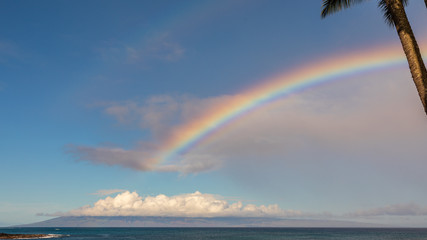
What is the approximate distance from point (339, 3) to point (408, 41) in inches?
187

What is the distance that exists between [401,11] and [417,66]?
2343 millimetres

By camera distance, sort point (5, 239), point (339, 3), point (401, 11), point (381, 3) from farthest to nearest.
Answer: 1. point (5, 239)
2. point (339, 3)
3. point (381, 3)
4. point (401, 11)

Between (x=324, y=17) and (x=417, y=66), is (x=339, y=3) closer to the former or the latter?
(x=324, y=17)

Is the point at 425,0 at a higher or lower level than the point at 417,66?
higher

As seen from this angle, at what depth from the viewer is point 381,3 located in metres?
13.1

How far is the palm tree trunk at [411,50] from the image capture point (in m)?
9.52

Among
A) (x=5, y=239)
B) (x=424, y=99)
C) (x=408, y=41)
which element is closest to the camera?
(x=424, y=99)

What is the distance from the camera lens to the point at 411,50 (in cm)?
1000

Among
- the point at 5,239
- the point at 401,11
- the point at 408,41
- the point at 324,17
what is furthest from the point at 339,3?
the point at 5,239

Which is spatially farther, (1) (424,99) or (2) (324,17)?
(2) (324,17)

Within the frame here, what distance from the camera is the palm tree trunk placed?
9.52m

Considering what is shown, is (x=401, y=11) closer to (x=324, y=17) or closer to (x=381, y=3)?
(x=381, y=3)

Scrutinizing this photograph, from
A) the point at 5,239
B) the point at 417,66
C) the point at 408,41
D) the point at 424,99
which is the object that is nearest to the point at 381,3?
the point at 408,41

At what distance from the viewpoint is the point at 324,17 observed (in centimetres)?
1452
